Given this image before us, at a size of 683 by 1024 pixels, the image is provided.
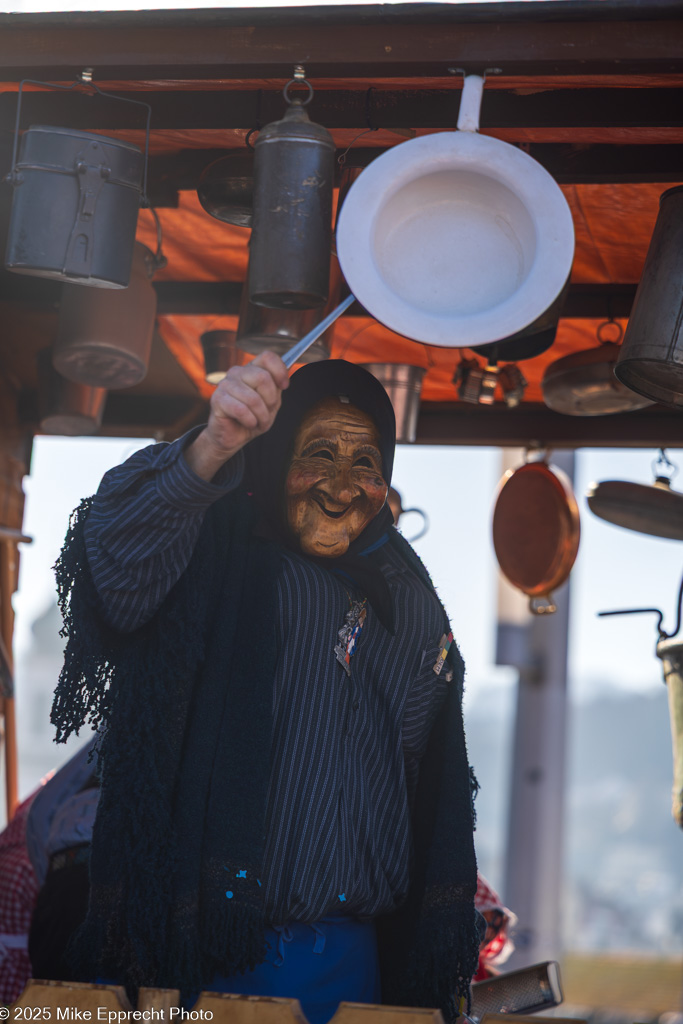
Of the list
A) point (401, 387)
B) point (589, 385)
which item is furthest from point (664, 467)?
point (401, 387)

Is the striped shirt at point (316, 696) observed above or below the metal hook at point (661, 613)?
below

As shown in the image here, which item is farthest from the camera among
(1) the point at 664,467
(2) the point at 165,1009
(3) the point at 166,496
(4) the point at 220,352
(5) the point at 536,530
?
(5) the point at 536,530

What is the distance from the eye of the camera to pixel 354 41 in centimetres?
177

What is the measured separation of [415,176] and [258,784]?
3.08 ft

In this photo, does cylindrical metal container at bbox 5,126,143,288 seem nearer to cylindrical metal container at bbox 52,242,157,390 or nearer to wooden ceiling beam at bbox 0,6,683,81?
wooden ceiling beam at bbox 0,6,683,81

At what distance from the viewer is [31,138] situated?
1.84 metres

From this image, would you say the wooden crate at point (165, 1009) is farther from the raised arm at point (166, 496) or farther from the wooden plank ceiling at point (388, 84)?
the wooden plank ceiling at point (388, 84)

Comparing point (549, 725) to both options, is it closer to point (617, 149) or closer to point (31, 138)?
point (617, 149)

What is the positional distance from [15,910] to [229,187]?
1.88 m

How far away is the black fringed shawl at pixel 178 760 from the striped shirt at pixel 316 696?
50 mm

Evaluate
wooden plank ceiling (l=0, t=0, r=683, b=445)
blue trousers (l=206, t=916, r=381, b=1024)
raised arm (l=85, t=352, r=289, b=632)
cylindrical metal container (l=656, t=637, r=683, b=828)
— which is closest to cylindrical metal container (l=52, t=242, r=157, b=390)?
wooden plank ceiling (l=0, t=0, r=683, b=445)

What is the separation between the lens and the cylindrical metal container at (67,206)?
182 centimetres

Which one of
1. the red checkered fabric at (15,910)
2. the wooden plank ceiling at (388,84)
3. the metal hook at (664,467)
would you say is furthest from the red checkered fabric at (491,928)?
the wooden plank ceiling at (388,84)

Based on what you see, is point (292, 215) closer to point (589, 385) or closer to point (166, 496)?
point (166, 496)
